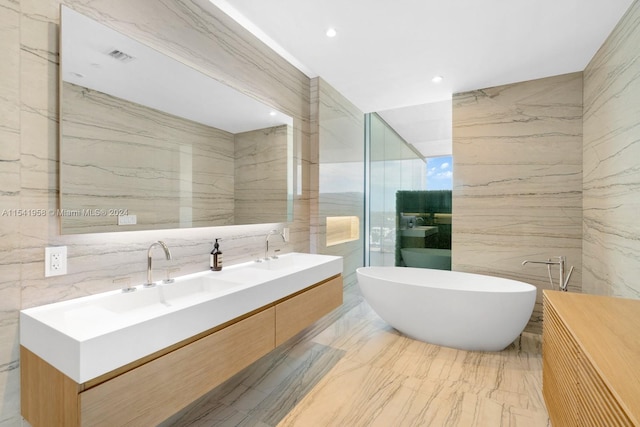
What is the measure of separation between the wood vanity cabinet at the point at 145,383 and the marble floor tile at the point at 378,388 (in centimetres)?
58


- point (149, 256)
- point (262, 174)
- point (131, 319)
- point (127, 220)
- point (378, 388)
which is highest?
point (262, 174)

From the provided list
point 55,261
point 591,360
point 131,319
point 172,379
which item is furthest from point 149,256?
point 591,360

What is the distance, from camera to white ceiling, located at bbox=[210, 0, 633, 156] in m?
2.04

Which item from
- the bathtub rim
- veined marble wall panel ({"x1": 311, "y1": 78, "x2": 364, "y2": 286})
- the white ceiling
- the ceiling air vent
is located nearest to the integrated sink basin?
the ceiling air vent

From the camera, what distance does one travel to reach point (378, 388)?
2119 millimetres

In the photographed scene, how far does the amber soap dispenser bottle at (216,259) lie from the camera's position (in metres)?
2.04

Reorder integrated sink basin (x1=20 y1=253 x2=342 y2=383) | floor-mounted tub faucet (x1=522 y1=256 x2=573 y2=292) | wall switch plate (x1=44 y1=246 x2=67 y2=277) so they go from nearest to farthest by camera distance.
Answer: integrated sink basin (x1=20 y1=253 x2=342 y2=383)
wall switch plate (x1=44 y1=246 x2=67 y2=277)
floor-mounted tub faucet (x1=522 y1=256 x2=573 y2=292)

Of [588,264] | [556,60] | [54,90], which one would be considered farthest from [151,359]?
[556,60]

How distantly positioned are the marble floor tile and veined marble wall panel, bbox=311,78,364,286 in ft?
3.61

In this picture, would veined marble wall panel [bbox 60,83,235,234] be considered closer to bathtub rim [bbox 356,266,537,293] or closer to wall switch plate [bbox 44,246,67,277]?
wall switch plate [bbox 44,246,67,277]

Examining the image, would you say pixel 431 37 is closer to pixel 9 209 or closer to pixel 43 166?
pixel 43 166

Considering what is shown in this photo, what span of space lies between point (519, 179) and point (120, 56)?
11.6ft

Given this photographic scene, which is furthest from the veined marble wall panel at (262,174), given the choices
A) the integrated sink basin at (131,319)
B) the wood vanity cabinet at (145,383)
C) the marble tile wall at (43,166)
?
the wood vanity cabinet at (145,383)

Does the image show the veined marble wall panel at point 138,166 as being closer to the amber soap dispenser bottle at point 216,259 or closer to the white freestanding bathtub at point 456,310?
the amber soap dispenser bottle at point 216,259
